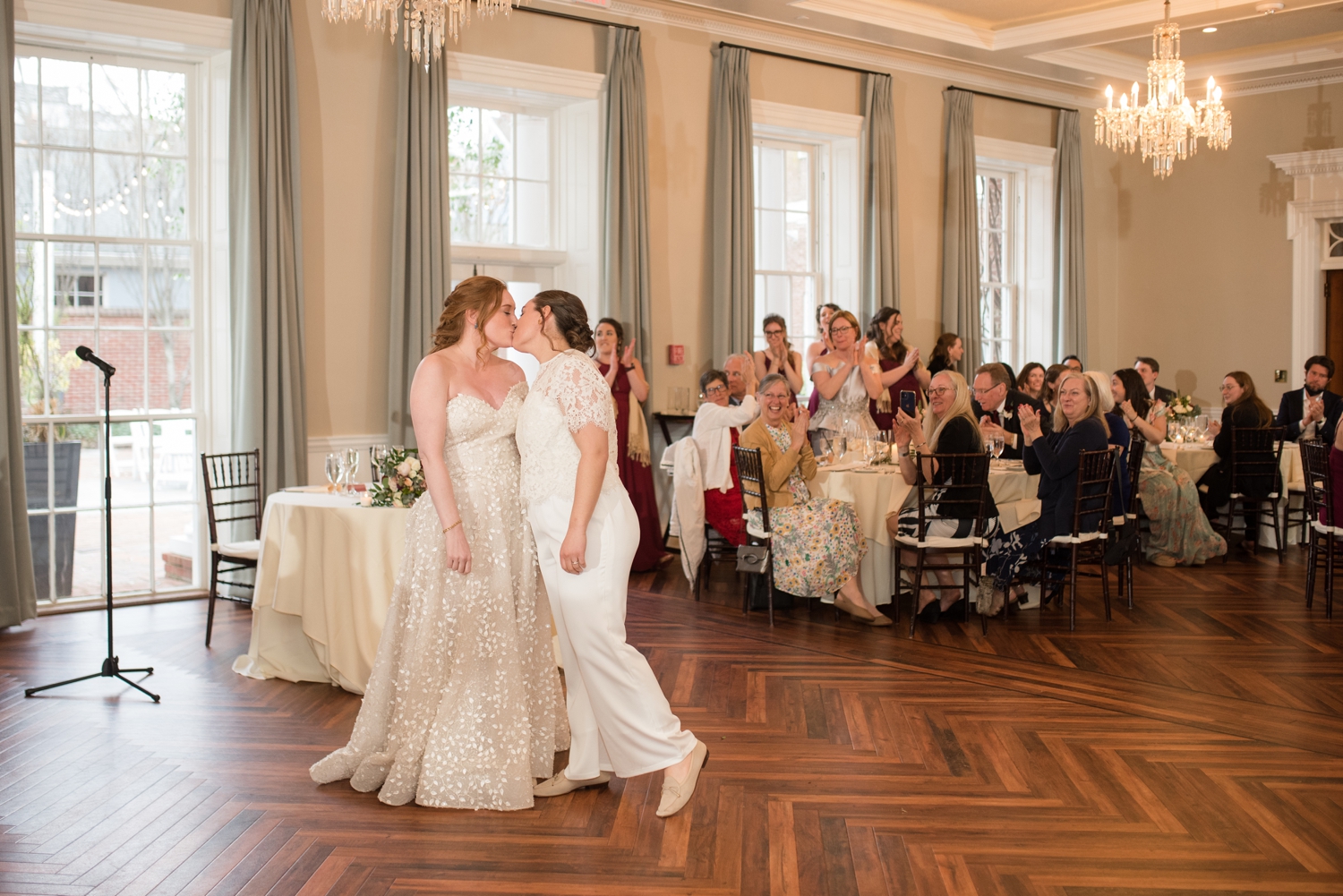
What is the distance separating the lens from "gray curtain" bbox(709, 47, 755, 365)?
8641 millimetres

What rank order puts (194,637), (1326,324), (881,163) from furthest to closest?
(1326,324), (881,163), (194,637)

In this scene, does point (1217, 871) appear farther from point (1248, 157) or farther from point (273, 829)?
point (1248, 157)

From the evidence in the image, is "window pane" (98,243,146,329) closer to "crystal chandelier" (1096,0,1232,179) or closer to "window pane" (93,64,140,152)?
"window pane" (93,64,140,152)

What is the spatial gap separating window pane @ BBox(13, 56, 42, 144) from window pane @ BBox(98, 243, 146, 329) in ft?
2.28

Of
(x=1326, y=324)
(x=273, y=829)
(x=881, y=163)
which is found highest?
(x=881, y=163)

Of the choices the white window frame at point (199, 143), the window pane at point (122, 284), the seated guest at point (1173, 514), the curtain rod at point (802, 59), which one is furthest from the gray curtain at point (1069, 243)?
the window pane at point (122, 284)

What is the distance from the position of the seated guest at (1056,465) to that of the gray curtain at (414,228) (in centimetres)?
372

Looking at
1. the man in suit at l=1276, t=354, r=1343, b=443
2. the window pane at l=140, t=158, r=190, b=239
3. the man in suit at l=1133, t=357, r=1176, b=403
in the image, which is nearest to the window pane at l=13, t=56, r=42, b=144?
the window pane at l=140, t=158, r=190, b=239

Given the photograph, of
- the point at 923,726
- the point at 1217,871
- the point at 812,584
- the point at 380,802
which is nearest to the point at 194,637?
the point at 380,802

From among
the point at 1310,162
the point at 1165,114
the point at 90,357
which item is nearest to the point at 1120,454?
the point at 1165,114

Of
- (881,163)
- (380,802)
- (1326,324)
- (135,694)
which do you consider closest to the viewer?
(380,802)

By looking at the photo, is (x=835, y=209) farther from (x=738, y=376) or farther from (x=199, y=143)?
(x=199, y=143)

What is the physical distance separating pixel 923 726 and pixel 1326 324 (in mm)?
8349

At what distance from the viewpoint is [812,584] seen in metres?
5.91
